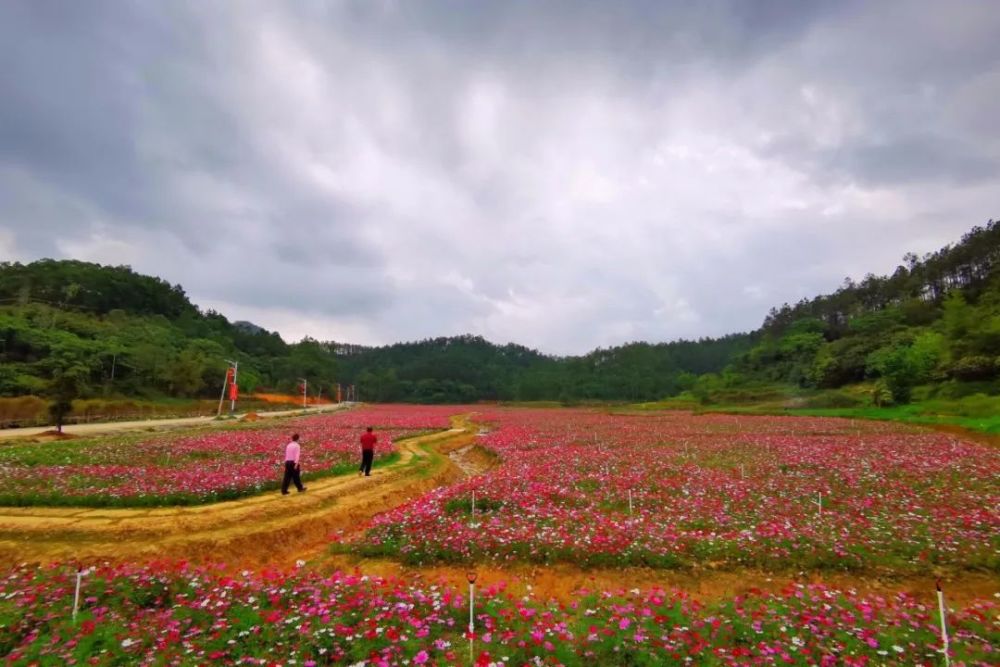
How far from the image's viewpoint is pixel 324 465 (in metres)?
20.5

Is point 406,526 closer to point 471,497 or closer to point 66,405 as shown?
point 471,497

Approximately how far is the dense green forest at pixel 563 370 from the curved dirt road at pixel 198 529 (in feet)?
90.4

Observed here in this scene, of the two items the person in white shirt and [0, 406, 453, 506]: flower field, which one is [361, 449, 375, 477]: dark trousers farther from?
the person in white shirt

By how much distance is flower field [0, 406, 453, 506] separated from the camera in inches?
563

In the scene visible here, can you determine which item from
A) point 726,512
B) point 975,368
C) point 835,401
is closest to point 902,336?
point 835,401

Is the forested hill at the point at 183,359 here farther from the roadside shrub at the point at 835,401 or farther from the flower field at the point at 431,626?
the roadside shrub at the point at 835,401

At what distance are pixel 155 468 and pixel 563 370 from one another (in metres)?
149

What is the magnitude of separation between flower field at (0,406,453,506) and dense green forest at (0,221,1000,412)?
1550 cm

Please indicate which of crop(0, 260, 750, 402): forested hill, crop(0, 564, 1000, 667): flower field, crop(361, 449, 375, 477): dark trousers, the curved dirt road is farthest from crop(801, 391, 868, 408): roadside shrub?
the curved dirt road

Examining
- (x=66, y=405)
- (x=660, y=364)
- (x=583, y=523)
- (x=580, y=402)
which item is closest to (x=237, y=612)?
(x=583, y=523)

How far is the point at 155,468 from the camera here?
18609 millimetres

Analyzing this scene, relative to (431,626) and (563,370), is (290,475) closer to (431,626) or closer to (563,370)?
(431,626)

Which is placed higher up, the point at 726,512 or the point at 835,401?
the point at 835,401

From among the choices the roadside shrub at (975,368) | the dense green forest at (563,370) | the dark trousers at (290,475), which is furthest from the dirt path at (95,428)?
the roadside shrub at (975,368)
